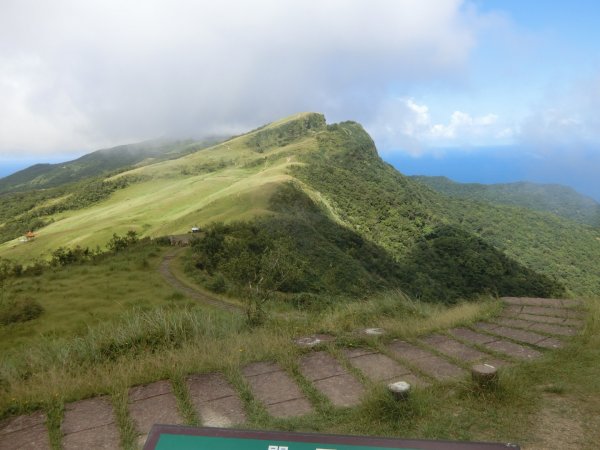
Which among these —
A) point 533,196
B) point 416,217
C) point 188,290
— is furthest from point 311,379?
point 533,196

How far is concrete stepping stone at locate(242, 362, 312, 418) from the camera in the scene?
4.30 m

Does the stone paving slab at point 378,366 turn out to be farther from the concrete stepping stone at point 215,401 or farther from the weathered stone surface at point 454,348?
the concrete stepping stone at point 215,401

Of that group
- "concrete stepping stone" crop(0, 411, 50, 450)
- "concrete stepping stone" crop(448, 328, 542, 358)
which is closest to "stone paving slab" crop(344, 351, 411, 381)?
"concrete stepping stone" crop(448, 328, 542, 358)

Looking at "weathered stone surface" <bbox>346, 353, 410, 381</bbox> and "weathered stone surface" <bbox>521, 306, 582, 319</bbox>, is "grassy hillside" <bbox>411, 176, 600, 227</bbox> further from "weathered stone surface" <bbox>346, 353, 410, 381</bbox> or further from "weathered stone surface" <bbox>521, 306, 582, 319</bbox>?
"weathered stone surface" <bbox>346, 353, 410, 381</bbox>

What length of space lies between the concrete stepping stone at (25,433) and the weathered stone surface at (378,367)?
3351 mm

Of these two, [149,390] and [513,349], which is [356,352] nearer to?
[513,349]

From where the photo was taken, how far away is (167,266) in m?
27.1

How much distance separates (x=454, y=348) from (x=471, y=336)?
2.26 ft

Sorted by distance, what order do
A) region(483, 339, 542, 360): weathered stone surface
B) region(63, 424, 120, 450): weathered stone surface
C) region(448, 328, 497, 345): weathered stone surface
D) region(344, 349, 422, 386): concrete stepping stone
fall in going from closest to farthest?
region(63, 424, 120, 450): weathered stone surface < region(344, 349, 422, 386): concrete stepping stone < region(483, 339, 542, 360): weathered stone surface < region(448, 328, 497, 345): weathered stone surface

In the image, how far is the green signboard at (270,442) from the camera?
2.29 meters

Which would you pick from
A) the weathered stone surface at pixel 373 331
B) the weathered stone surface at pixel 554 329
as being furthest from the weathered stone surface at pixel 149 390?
the weathered stone surface at pixel 554 329

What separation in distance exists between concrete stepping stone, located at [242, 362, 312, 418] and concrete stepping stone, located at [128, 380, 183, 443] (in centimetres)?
87

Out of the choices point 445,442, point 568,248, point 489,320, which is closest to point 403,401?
point 445,442

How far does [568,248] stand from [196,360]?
340ft
